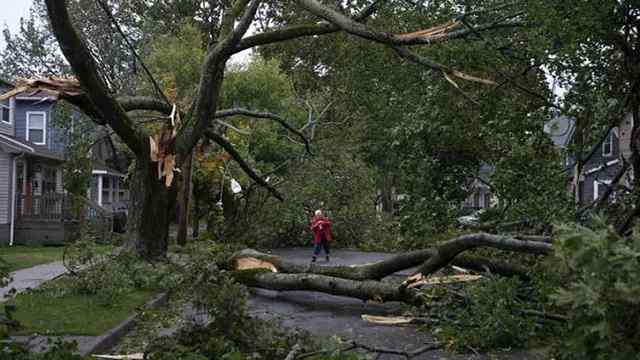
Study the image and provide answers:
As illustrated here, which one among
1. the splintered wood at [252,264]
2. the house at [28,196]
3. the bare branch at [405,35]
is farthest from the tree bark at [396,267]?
the house at [28,196]

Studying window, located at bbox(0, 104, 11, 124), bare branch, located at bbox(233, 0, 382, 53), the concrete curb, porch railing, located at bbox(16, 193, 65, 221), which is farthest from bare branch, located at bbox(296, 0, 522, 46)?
window, located at bbox(0, 104, 11, 124)

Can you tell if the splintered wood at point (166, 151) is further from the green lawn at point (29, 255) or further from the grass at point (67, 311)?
the green lawn at point (29, 255)

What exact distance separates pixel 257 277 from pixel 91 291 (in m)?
2.76

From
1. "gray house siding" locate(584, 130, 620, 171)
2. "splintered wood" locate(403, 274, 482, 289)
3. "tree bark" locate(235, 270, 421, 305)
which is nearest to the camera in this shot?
"splintered wood" locate(403, 274, 482, 289)

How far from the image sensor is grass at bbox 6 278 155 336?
8.39 metres

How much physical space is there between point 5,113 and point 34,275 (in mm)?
15376

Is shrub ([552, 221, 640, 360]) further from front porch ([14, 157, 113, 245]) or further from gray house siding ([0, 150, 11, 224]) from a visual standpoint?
gray house siding ([0, 150, 11, 224])

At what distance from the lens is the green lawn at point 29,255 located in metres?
17.6

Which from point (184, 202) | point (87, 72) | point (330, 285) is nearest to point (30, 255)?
point (184, 202)

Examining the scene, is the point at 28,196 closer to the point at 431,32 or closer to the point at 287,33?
the point at 287,33

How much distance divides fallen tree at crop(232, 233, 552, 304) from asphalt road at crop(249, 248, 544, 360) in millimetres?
313

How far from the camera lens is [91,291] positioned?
11203mm

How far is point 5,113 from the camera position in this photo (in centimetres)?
2809

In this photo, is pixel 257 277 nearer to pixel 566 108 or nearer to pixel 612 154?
pixel 566 108
